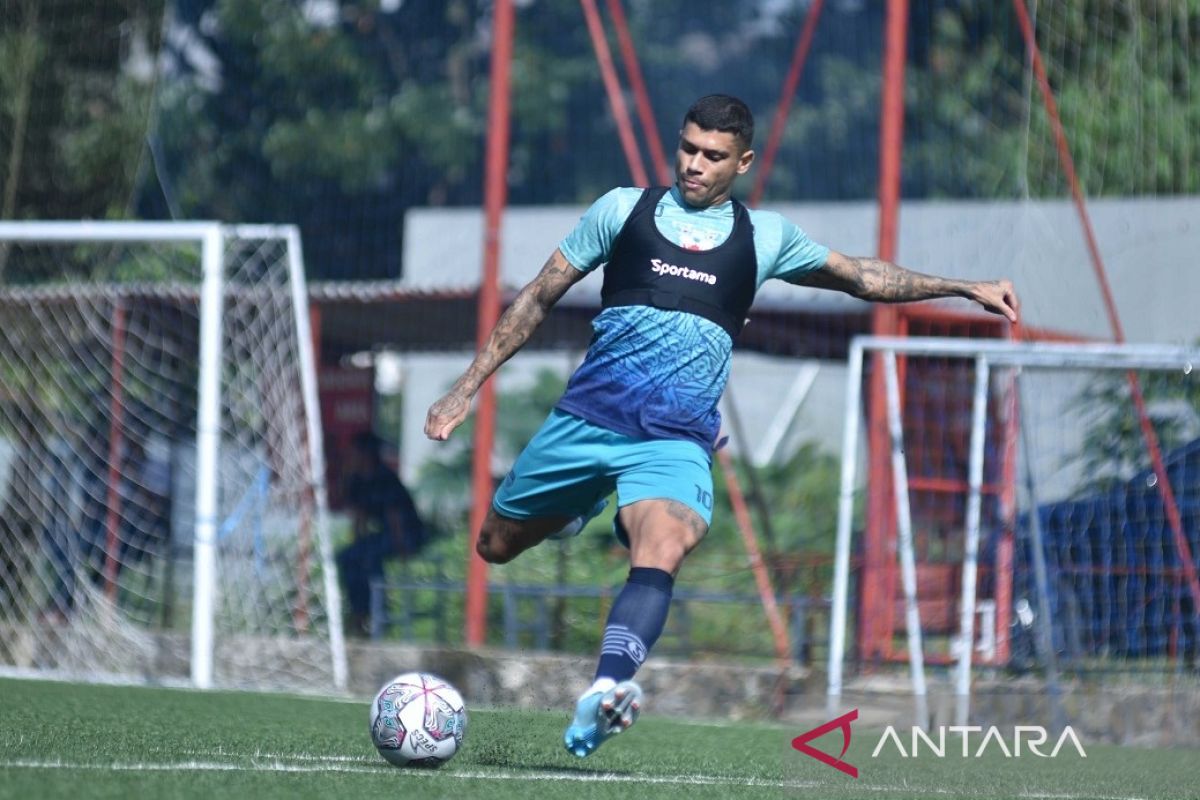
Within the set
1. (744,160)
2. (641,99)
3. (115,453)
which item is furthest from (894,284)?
A: (115,453)

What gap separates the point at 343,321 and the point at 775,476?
652 centimetres

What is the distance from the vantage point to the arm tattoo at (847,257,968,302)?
633cm

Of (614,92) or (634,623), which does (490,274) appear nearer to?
(614,92)

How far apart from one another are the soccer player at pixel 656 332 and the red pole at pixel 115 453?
21.8 ft

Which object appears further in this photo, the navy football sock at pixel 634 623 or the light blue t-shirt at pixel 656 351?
the light blue t-shirt at pixel 656 351

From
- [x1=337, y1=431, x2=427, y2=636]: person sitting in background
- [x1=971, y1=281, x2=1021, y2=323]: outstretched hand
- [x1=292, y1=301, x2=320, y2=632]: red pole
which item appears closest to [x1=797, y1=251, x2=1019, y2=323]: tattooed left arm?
[x1=971, y1=281, x2=1021, y2=323]: outstretched hand

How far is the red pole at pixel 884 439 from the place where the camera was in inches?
432

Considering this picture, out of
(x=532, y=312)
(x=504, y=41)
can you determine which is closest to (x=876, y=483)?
(x=504, y=41)

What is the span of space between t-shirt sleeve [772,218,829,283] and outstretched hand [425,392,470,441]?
3.60 ft

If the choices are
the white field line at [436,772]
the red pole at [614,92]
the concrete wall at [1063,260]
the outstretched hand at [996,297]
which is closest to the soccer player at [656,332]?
the outstretched hand at [996,297]

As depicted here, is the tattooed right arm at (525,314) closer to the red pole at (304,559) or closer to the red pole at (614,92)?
the red pole at (304,559)

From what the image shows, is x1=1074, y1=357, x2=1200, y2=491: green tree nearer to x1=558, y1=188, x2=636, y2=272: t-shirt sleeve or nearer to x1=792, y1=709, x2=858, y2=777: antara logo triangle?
x1=792, y1=709, x2=858, y2=777: antara logo triangle

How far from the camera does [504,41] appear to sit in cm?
1169

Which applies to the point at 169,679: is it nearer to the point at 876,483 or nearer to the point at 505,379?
the point at 876,483
